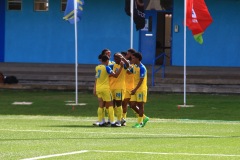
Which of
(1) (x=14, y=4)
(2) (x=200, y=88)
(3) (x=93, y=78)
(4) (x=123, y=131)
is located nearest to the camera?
(4) (x=123, y=131)

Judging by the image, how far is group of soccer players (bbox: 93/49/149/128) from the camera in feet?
77.7

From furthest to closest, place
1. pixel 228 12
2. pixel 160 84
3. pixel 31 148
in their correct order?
1. pixel 228 12
2. pixel 160 84
3. pixel 31 148

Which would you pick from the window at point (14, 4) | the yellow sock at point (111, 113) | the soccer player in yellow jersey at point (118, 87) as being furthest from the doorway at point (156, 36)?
the yellow sock at point (111, 113)

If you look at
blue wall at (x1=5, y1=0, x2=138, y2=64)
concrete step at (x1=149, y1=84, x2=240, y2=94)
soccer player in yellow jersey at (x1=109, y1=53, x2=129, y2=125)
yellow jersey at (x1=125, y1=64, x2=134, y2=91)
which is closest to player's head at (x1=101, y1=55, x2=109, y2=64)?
soccer player in yellow jersey at (x1=109, y1=53, x2=129, y2=125)

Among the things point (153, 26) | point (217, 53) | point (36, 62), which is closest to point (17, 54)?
point (36, 62)

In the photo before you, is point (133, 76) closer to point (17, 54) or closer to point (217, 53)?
point (217, 53)

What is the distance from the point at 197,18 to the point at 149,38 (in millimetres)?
11611

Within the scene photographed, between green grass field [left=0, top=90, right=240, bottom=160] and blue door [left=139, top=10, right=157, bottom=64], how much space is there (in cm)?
809

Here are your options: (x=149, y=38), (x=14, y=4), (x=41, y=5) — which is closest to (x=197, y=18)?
(x=149, y=38)

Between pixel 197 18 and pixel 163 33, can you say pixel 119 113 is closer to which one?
pixel 197 18

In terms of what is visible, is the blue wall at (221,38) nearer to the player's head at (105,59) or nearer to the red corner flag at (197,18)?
the red corner flag at (197,18)

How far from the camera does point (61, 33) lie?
149 ft

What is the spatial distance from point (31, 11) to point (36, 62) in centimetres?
253

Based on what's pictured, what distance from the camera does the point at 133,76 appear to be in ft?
80.2
